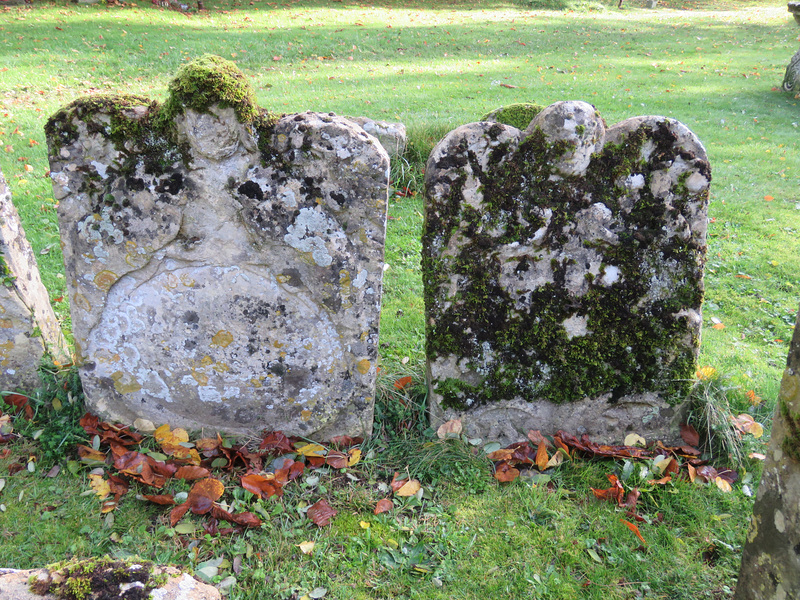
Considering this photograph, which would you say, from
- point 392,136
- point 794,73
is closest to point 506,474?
point 392,136

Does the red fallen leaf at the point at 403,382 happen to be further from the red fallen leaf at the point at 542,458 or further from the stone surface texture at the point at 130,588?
the stone surface texture at the point at 130,588

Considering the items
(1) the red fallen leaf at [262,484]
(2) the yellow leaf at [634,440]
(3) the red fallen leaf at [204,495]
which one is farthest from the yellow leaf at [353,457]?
(2) the yellow leaf at [634,440]

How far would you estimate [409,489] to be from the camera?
2.78 m

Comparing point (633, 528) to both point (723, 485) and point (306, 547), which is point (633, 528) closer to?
A: point (723, 485)

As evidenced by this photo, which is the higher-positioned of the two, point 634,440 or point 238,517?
point 634,440

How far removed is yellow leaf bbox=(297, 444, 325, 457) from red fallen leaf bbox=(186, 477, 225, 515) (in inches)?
17.4

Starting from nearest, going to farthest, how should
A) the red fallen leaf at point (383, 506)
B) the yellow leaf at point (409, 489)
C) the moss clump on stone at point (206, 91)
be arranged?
the moss clump on stone at point (206, 91) → the red fallen leaf at point (383, 506) → the yellow leaf at point (409, 489)

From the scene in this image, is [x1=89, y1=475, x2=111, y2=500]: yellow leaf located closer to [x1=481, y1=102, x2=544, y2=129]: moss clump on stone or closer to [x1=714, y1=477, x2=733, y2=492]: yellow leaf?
[x1=481, y1=102, x2=544, y2=129]: moss clump on stone

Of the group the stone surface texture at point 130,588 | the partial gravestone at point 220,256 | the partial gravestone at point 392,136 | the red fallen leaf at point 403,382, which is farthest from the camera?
the partial gravestone at point 392,136

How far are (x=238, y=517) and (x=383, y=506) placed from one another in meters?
0.69

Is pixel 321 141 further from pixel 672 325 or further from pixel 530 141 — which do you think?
pixel 672 325

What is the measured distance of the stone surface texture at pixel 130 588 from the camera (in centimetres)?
167

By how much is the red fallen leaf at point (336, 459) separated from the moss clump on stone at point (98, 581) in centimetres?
119

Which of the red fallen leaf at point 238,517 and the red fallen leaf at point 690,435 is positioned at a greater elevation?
the red fallen leaf at point 690,435
